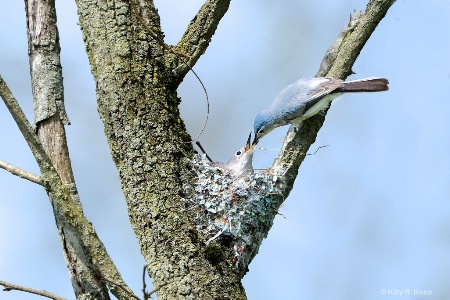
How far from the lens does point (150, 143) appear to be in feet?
12.9

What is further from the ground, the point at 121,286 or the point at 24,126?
the point at 24,126

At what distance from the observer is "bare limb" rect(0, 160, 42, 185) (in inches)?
139

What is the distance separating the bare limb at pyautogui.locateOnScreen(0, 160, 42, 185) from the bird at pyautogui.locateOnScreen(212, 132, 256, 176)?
6.18 feet

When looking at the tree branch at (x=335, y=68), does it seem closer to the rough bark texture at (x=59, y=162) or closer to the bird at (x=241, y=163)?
the bird at (x=241, y=163)

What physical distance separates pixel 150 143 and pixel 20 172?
0.71 m

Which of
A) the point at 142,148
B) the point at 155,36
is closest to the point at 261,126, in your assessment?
the point at 155,36

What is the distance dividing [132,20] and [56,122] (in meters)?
0.74

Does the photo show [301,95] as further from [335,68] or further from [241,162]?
[335,68]

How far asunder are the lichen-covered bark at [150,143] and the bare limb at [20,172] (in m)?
0.55

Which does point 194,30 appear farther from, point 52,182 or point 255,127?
point 255,127

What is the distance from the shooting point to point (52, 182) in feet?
11.6

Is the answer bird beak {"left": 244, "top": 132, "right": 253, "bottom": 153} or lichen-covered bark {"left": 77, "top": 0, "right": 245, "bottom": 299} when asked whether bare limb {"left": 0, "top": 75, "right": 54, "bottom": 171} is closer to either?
lichen-covered bark {"left": 77, "top": 0, "right": 245, "bottom": 299}

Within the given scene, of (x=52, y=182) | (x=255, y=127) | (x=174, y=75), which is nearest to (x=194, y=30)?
(x=174, y=75)

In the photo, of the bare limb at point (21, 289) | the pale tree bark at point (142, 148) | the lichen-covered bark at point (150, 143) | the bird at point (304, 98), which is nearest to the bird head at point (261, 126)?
the bird at point (304, 98)
